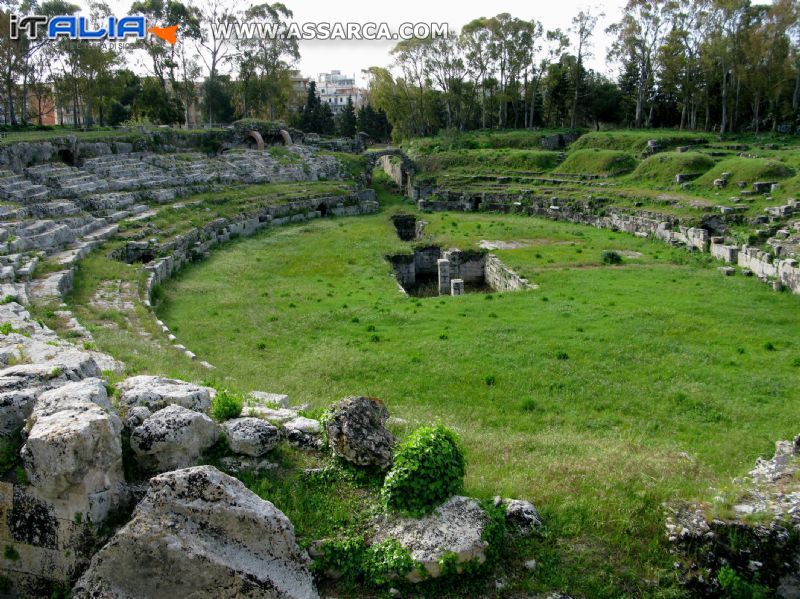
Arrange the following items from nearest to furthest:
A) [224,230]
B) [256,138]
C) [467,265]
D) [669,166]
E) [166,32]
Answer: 1. [467,265]
2. [224,230]
3. [669,166]
4. [256,138]
5. [166,32]

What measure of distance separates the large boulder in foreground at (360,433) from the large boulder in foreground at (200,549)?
1308 mm

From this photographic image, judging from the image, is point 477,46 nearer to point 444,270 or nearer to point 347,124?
point 347,124

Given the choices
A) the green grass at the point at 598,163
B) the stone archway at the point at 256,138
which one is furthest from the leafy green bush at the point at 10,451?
the stone archway at the point at 256,138

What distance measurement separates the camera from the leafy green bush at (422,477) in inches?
248

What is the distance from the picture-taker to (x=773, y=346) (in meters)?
15.3

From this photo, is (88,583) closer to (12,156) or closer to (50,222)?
(50,222)

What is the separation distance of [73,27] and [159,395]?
4309 cm

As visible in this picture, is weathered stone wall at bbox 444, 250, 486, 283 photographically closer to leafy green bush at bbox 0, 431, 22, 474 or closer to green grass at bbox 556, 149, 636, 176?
green grass at bbox 556, 149, 636, 176

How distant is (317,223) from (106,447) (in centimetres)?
3259

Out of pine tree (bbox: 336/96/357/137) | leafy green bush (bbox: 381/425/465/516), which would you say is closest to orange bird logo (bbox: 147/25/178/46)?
pine tree (bbox: 336/96/357/137)

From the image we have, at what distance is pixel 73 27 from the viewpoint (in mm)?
40344

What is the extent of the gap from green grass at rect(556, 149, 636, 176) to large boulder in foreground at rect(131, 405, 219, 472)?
1663 inches

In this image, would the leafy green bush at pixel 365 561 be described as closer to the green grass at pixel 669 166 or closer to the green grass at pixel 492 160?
the green grass at pixel 669 166

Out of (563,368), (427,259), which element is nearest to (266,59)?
(427,259)
